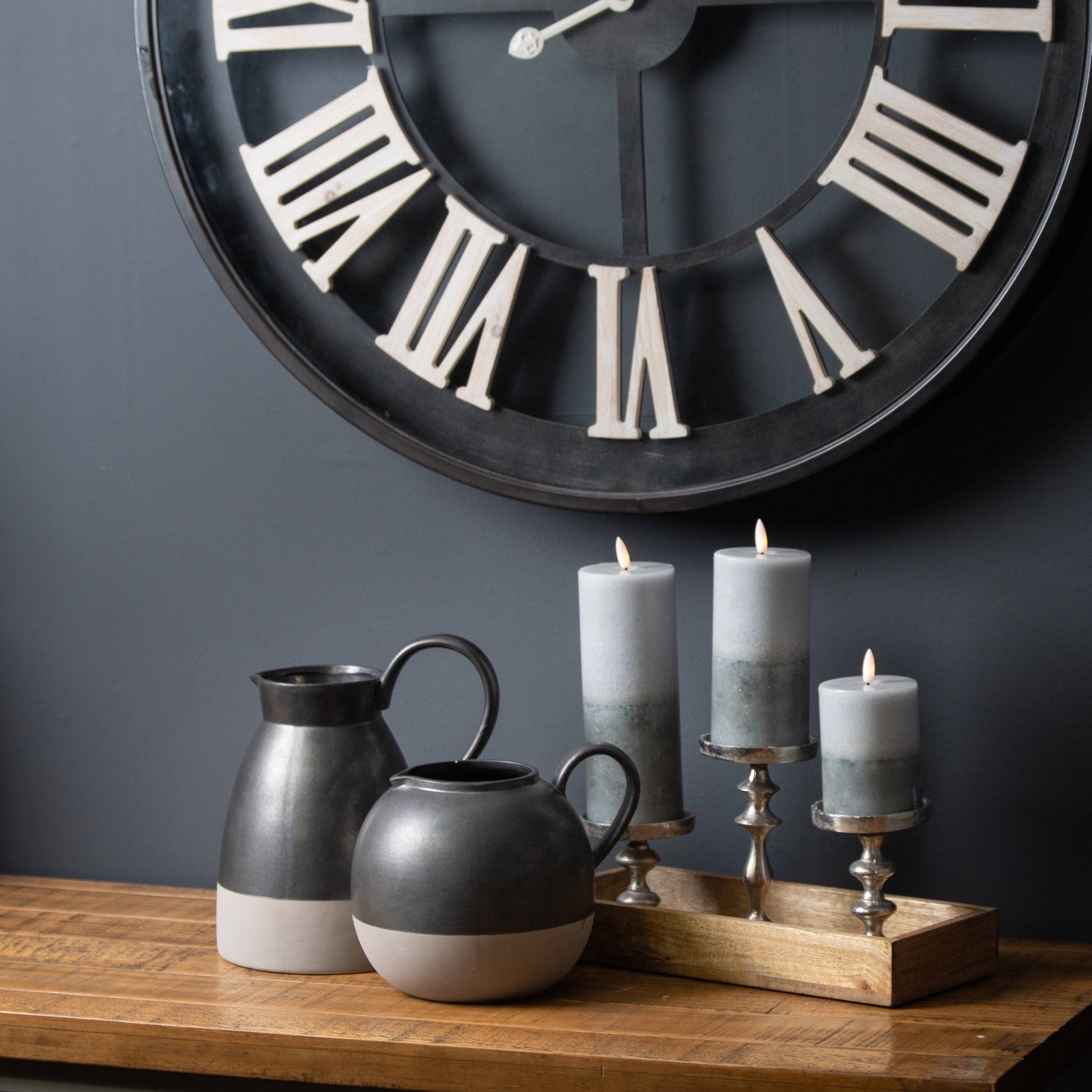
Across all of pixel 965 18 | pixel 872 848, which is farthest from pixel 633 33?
pixel 872 848

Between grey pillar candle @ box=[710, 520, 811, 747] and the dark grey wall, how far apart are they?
11 cm

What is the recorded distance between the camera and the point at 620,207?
103cm

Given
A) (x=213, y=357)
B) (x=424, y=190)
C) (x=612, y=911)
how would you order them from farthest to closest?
(x=213, y=357) → (x=424, y=190) → (x=612, y=911)

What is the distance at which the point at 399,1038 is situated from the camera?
0.80m

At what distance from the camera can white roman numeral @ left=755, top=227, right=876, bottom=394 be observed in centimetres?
96

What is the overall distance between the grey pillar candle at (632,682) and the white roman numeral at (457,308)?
0.64 feet

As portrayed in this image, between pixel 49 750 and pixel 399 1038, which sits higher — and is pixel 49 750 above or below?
above

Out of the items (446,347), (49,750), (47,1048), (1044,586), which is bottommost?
(47,1048)

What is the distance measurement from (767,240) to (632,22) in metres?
0.19

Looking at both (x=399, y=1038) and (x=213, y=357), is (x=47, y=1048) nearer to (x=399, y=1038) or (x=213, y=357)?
(x=399, y=1038)

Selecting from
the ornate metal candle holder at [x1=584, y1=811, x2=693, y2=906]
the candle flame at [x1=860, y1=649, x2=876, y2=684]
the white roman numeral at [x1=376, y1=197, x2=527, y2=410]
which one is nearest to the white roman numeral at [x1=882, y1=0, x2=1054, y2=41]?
the white roman numeral at [x1=376, y1=197, x2=527, y2=410]

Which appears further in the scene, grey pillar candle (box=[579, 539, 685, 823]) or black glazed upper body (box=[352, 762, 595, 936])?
grey pillar candle (box=[579, 539, 685, 823])

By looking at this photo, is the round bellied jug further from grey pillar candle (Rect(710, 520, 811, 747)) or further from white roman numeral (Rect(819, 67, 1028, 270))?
white roman numeral (Rect(819, 67, 1028, 270))

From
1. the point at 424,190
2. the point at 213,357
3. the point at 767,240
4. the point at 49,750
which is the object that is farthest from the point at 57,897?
the point at 767,240
